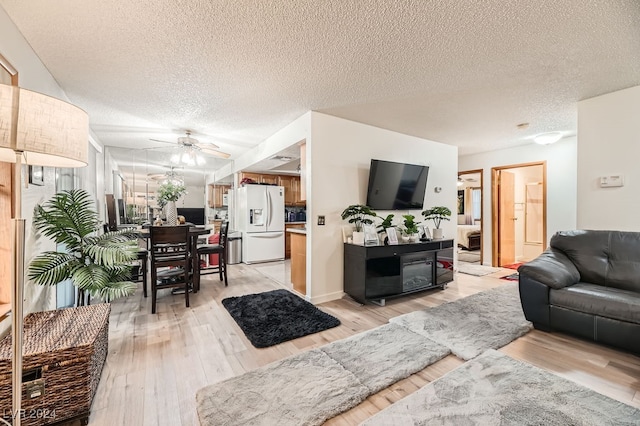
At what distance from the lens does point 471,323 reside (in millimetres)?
2672

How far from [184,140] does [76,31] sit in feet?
7.32

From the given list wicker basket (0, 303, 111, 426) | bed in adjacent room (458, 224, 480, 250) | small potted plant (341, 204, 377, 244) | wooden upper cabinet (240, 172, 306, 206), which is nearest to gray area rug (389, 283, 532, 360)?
small potted plant (341, 204, 377, 244)

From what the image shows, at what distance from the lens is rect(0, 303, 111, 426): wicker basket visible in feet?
4.33

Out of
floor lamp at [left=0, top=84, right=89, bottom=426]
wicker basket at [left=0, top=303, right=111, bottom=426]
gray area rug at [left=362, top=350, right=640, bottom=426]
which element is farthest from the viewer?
gray area rug at [left=362, top=350, right=640, bottom=426]

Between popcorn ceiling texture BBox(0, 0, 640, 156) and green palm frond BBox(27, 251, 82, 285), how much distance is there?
5.34 feet

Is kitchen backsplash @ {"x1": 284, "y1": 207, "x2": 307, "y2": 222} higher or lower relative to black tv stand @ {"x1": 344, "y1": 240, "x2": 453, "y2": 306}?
higher

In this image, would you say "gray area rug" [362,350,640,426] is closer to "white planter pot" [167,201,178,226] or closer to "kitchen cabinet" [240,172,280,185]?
"white planter pot" [167,201,178,226]

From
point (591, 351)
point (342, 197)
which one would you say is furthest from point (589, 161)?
point (342, 197)

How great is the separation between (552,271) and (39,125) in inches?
148

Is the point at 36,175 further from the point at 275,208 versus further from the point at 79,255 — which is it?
the point at 275,208

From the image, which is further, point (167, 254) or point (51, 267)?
point (167, 254)

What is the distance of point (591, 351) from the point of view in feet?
7.11

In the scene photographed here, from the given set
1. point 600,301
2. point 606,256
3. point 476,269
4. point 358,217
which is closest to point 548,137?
point 606,256

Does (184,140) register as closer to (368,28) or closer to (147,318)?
(147,318)
